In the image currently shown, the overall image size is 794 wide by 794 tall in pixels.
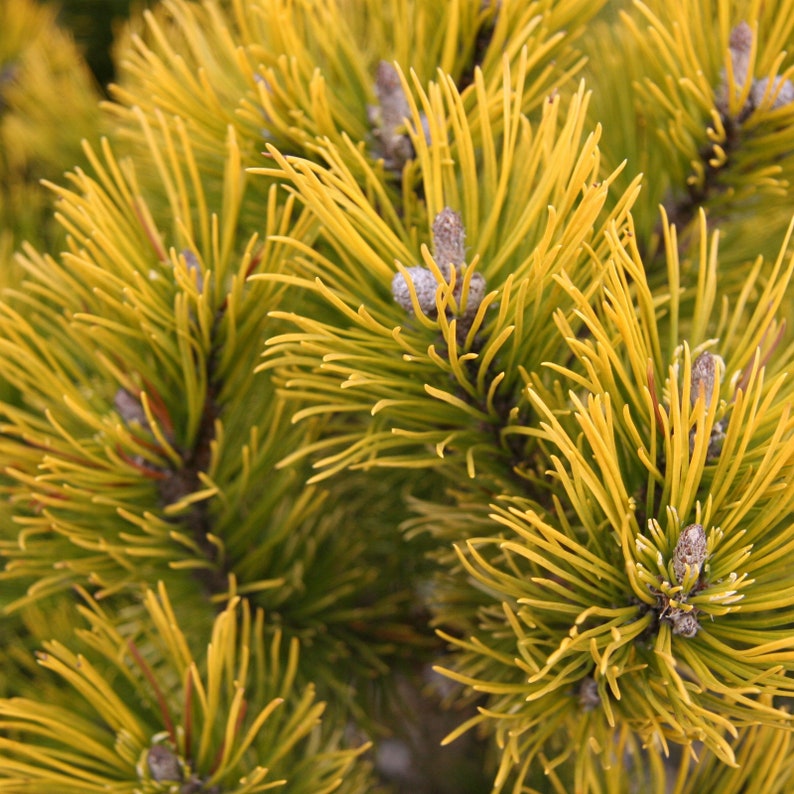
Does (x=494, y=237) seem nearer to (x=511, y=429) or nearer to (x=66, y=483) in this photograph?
(x=511, y=429)

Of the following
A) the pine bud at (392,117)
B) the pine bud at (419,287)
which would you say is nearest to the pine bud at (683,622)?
the pine bud at (419,287)

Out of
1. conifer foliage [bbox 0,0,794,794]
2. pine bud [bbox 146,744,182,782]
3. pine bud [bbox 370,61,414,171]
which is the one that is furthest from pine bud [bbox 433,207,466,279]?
pine bud [bbox 146,744,182,782]

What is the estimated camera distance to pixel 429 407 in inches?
15.6

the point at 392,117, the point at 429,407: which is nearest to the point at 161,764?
the point at 429,407

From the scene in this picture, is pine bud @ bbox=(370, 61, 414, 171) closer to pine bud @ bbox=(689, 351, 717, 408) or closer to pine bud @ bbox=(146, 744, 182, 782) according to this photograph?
pine bud @ bbox=(689, 351, 717, 408)

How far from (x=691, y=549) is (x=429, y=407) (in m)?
0.13

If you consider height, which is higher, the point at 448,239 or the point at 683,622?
the point at 448,239

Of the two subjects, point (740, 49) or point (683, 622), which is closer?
point (683, 622)

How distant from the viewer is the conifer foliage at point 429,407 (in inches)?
13.4

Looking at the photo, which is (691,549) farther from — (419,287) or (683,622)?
(419,287)

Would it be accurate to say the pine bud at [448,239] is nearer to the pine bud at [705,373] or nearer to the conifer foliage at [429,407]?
the conifer foliage at [429,407]

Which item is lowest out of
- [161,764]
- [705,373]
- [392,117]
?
[161,764]

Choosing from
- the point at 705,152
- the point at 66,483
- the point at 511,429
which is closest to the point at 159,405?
the point at 66,483

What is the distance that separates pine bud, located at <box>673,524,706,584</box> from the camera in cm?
32
